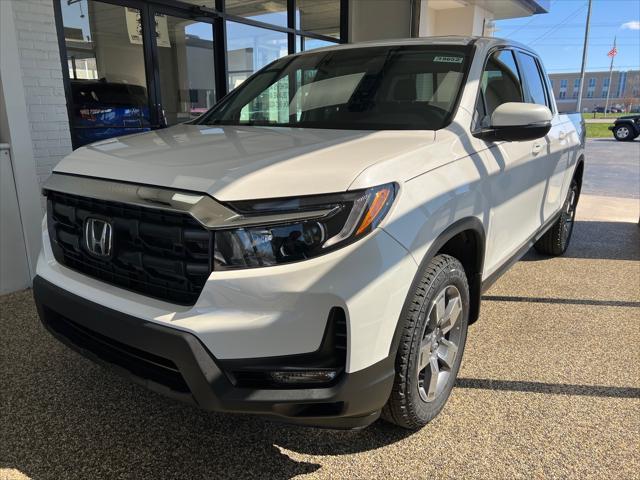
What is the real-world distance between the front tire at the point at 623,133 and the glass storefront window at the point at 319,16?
1993cm

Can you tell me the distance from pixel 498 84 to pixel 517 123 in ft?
2.48

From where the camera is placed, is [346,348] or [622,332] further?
[622,332]

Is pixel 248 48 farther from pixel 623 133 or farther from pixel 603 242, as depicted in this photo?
pixel 623 133

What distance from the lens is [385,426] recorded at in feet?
8.02

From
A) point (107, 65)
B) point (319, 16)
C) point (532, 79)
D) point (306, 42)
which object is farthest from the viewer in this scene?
point (319, 16)

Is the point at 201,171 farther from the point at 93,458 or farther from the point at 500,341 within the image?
the point at 500,341

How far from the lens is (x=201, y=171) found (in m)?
1.88

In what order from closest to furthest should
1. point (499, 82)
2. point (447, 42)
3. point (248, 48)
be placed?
point (447, 42) < point (499, 82) < point (248, 48)

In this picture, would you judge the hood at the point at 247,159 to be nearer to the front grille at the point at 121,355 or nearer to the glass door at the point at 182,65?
the front grille at the point at 121,355

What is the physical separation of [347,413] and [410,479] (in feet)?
1.79

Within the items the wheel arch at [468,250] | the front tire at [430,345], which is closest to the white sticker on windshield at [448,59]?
the wheel arch at [468,250]

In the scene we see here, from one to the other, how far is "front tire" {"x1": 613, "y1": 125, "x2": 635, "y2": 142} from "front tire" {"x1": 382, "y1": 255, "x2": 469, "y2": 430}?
2596cm

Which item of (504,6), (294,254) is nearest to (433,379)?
(294,254)

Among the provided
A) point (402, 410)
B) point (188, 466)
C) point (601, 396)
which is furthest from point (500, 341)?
point (188, 466)
